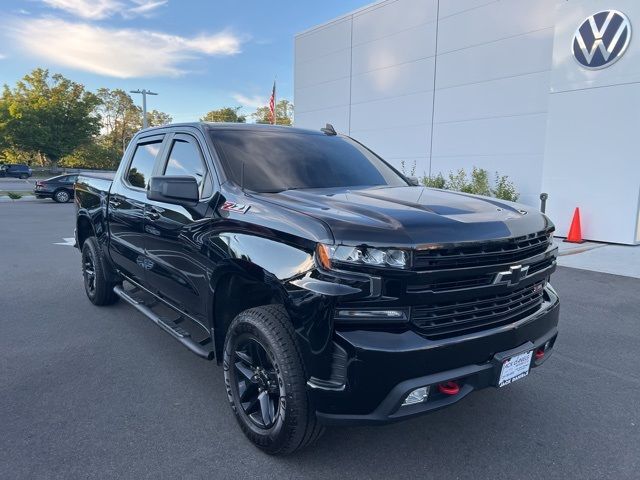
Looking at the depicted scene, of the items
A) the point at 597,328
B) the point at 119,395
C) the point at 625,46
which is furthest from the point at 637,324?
the point at 625,46

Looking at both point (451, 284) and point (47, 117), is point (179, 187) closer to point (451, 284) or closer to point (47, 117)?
point (451, 284)

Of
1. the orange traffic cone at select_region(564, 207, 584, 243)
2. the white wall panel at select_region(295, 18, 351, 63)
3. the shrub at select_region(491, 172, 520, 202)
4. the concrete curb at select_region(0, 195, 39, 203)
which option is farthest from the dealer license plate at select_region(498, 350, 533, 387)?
the concrete curb at select_region(0, 195, 39, 203)

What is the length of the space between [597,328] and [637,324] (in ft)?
1.77

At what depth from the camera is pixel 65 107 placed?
166ft

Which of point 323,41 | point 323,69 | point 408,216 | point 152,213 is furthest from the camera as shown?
point 323,69

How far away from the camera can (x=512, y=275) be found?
99.3 inches

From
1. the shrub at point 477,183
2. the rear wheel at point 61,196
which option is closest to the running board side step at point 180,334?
the shrub at point 477,183

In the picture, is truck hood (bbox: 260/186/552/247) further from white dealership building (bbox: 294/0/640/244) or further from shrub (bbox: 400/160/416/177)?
shrub (bbox: 400/160/416/177)

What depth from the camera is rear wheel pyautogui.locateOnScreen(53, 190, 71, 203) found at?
23.6m

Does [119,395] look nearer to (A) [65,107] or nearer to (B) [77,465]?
(B) [77,465]

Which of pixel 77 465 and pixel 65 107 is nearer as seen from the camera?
pixel 77 465

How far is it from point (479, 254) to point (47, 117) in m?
56.8

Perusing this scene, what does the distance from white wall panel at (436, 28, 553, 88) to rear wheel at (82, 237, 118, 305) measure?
11441 millimetres

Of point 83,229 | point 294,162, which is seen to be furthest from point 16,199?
point 294,162
